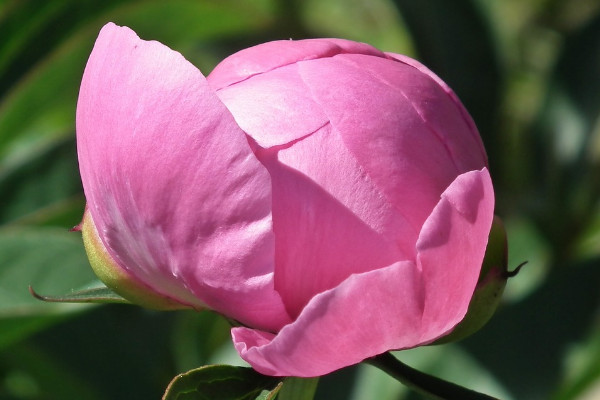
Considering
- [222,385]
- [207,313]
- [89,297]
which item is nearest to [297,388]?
[222,385]

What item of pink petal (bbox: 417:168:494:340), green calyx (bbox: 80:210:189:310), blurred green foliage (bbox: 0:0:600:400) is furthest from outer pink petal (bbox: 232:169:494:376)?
blurred green foliage (bbox: 0:0:600:400)

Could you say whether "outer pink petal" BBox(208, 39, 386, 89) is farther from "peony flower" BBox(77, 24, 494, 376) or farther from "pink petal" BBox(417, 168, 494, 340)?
"pink petal" BBox(417, 168, 494, 340)

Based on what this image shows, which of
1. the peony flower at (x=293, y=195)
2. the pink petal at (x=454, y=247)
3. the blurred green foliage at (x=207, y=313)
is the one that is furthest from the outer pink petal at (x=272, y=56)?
the blurred green foliage at (x=207, y=313)

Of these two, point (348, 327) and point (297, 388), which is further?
point (297, 388)

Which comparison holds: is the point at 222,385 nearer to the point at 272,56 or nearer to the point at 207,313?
the point at 272,56

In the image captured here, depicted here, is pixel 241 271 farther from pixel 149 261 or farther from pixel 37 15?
pixel 37 15

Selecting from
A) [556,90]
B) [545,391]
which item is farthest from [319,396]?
[556,90]

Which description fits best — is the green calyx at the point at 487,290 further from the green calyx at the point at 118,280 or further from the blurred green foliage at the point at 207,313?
the blurred green foliage at the point at 207,313

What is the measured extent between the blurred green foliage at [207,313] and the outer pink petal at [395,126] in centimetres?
49

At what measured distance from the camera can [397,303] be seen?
1.88ft

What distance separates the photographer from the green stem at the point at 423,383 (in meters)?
0.64

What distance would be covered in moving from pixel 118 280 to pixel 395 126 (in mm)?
232

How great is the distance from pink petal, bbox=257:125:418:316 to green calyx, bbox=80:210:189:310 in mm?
128

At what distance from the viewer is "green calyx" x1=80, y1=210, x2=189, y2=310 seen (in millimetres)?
679
